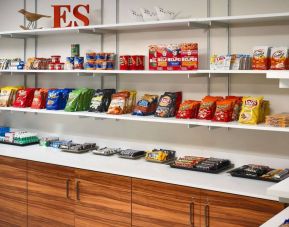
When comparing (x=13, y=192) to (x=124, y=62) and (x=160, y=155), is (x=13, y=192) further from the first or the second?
(x=124, y=62)

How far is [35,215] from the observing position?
4.07m

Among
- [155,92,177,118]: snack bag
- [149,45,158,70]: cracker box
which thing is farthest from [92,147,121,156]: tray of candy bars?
[149,45,158,70]: cracker box

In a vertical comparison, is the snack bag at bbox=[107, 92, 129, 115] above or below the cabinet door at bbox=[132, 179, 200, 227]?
above

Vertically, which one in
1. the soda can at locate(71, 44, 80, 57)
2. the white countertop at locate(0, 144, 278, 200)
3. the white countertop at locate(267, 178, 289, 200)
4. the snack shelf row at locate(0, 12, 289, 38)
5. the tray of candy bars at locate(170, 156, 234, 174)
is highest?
the snack shelf row at locate(0, 12, 289, 38)

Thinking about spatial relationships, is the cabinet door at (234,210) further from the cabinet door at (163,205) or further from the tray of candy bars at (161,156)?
the tray of candy bars at (161,156)

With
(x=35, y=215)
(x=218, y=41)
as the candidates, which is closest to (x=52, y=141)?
(x=35, y=215)

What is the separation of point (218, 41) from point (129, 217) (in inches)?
60.8

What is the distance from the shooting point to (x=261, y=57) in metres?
3.21

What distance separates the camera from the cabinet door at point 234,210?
9.37ft

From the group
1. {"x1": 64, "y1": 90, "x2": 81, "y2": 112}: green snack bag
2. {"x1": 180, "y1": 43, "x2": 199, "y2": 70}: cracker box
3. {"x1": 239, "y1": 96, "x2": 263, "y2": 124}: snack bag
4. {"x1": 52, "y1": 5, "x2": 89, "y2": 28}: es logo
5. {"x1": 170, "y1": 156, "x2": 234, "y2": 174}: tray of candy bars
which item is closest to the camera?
{"x1": 239, "y1": 96, "x2": 263, "y2": 124}: snack bag

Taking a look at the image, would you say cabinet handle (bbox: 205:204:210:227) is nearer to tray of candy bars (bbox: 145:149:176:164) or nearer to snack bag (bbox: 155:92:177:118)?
tray of candy bars (bbox: 145:149:176:164)

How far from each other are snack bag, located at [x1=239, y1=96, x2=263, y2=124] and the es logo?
1770mm

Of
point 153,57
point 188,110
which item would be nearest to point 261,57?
point 188,110

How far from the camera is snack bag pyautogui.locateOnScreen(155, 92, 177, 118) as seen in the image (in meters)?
3.74
